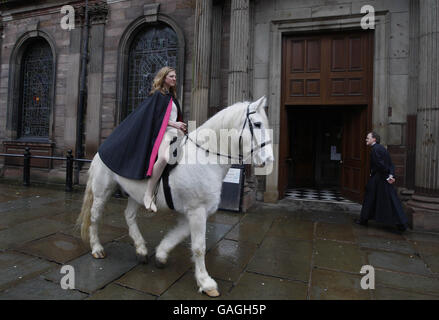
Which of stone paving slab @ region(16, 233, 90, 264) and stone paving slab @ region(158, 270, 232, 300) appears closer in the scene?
stone paving slab @ region(158, 270, 232, 300)

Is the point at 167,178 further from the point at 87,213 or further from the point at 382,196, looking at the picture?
the point at 382,196

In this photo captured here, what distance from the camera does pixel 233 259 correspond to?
3514 mm

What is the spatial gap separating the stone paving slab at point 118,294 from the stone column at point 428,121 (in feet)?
16.9

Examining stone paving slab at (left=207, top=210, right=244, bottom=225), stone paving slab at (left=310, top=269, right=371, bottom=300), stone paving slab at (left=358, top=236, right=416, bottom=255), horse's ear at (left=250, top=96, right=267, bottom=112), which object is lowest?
stone paving slab at (left=310, top=269, right=371, bottom=300)

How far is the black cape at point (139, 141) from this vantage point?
9.46 feet

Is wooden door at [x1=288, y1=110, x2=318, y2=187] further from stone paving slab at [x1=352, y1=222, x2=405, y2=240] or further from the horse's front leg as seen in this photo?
the horse's front leg

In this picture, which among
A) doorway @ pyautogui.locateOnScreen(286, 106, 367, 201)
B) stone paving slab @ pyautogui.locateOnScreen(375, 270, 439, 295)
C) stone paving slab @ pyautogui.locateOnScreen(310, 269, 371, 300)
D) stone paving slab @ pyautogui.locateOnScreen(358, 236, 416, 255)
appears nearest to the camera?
stone paving slab @ pyautogui.locateOnScreen(310, 269, 371, 300)

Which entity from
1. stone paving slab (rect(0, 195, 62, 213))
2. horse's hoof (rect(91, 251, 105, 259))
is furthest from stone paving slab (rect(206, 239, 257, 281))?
stone paving slab (rect(0, 195, 62, 213))

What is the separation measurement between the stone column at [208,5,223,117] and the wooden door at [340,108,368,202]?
3.73 meters

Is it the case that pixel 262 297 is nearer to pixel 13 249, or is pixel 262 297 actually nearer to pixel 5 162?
pixel 13 249

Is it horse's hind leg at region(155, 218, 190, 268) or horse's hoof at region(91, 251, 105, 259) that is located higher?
horse's hind leg at region(155, 218, 190, 268)

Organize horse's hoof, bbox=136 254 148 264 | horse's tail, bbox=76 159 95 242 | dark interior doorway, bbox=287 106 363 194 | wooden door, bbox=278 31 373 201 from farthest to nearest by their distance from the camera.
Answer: dark interior doorway, bbox=287 106 363 194 < wooden door, bbox=278 31 373 201 < horse's tail, bbox=76 159 95 242 < horse's hoof, bbox=136 254 148 264

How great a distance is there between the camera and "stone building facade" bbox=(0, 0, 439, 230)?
5.94 metres
